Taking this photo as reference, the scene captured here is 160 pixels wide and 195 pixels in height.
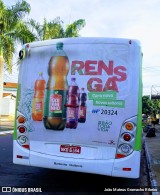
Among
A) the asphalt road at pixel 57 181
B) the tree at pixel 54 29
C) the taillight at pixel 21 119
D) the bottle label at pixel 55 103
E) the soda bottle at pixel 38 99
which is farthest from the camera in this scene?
the tree at pixel 54 29

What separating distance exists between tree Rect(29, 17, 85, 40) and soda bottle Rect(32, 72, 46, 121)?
20294mm

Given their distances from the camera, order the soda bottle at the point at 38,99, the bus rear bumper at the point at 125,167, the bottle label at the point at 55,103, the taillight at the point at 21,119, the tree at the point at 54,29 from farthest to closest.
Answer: the tree at the point at 54,29 → the taillight at the point at 21,119 → the soda bottle at the point at 38,99 → the bottle label at the point at 55,103 → the bus rear bumper at the point at 125,167

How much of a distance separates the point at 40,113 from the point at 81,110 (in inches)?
32.7

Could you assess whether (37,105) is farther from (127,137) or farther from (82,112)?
(127,137)

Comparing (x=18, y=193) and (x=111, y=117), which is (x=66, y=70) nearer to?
(x=111, y=117)

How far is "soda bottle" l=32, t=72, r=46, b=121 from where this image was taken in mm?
6625

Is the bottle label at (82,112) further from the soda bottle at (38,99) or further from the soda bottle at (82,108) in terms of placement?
the soda bottle at (38,99)

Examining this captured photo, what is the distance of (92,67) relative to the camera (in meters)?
6.40

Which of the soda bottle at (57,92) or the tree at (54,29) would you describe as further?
the tree at (54,29)

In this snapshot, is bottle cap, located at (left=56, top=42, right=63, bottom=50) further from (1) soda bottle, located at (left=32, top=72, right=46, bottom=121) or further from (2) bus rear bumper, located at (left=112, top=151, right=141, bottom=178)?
(2) bus rear bumper, located at (left=112, top=151, right=141, bottom=178)

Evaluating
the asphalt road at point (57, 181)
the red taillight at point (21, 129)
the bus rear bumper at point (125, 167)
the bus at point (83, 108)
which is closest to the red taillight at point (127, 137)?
the bus at point (83, 108)

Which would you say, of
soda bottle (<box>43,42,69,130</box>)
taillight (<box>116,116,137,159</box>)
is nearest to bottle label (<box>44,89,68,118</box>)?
soda bottle (<box>43,42,69,130</box>)

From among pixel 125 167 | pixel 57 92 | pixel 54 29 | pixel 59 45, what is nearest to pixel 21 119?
pixel 57 92

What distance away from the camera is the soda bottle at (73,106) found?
6398mm
